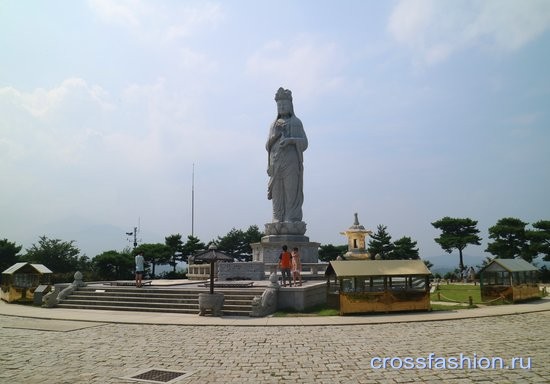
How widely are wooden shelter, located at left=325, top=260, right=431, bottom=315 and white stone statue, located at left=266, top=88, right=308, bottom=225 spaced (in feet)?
41.0

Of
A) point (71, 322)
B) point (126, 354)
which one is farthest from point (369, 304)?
point (71, 322)

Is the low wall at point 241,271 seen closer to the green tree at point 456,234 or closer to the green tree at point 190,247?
the green tree at point 190,247

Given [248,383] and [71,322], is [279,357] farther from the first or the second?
[71,322]

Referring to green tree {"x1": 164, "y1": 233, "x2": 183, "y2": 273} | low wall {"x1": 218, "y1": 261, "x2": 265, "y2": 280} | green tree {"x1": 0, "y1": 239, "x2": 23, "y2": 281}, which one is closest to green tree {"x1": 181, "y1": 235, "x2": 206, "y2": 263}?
green tree {"x1": 164, "y1": 233, "x2": 183, "y2": 273}

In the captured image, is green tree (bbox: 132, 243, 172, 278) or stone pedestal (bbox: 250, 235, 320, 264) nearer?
stone pedestal (bbox: 250, 235, 320, 264)

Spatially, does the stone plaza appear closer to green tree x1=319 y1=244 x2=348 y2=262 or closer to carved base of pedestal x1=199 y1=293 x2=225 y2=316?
carved base of pedestal x1=199 y1=293 x2=225 y2=316

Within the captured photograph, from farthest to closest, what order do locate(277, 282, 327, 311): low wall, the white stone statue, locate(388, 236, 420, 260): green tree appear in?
locate(388, 236, 420, 260): green tree, the white stone statue, locate(277, 282, 327, 311): low wall

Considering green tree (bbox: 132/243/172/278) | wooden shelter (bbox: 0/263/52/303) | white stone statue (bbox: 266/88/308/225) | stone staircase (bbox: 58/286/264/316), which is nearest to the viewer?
stone staircase (bbox: 58/286/264/316)

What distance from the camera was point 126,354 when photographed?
8.75m

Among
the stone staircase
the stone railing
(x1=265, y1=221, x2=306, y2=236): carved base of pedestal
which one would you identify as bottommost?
the stone staircase

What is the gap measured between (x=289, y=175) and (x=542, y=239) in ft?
81.4

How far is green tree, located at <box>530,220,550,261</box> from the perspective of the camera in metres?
37.0

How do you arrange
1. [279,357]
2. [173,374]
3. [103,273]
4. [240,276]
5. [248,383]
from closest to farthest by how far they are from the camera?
[248,383]
[173,374]
[279,357]
[240,276]
[103,273]

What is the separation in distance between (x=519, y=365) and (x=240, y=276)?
15.7 m
